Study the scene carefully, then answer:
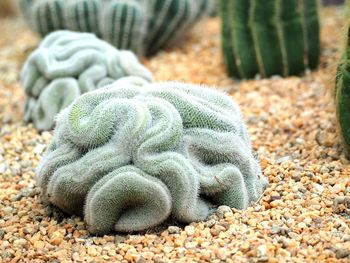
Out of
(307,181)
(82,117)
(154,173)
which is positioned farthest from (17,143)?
(307,181)

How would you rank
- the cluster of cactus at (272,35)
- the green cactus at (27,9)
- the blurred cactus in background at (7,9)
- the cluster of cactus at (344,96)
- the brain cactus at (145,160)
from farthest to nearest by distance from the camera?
the blurred cactus in background at (7,9) → the green cactus at (27,9) → the cluster of cactus at (272,35) → the cluster of cactus at (344,96) → the brain cactus at (145,160)

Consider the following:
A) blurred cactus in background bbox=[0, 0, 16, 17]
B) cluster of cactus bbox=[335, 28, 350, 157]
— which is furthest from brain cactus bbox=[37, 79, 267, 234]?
blurred cactus in background bbox=[0, 0, 16, 17]

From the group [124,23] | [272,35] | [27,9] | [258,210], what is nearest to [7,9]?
[27,9]

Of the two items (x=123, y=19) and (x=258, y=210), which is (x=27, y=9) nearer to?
(x=123, y=19)

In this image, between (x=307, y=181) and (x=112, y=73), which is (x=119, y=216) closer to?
(x=307, y=181)

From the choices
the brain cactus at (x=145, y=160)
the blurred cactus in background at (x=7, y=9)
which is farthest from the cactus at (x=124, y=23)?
the blurred cactus in background at (x=7, y=9)

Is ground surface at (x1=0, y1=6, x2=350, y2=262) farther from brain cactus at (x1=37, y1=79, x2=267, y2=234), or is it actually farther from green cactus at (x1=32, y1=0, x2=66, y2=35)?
green cactus at (x1=32, y1=0, x2=66, y2=35)

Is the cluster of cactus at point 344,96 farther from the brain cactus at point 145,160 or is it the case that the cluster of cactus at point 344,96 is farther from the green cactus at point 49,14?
the green cactus at point 49,14

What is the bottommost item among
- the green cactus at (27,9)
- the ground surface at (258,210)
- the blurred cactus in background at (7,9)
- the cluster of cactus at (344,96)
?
the blurred cactus in background at (7,9)
